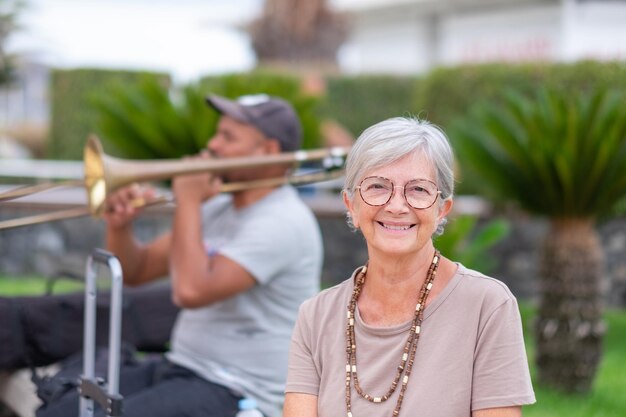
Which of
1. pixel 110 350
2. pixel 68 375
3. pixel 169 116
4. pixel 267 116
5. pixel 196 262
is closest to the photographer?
pixel 110 350

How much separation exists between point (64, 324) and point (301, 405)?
1637mm

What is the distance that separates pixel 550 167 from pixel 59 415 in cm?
352

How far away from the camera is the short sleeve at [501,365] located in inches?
89.7

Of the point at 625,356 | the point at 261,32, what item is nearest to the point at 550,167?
the point at 625,356

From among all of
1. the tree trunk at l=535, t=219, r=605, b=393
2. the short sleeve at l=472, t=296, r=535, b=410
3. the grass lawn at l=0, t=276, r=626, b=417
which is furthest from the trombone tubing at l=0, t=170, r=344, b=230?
the tree trunk at l=535, t=219, r=605, b=393

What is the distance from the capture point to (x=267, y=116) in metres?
3.75

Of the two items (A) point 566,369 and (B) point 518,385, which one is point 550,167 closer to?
(A) point 566,369

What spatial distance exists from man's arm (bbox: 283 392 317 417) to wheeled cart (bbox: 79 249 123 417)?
59 cm

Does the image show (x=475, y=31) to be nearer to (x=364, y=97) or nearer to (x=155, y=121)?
(x=364, y=97)

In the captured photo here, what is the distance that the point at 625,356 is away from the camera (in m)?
7.42

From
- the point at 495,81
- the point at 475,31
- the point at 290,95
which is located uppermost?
the point at 475,31

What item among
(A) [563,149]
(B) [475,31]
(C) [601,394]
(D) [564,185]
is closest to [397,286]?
(A) [563,149]

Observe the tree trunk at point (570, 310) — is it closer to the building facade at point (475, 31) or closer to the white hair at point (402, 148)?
the white hair at point (402, 148)

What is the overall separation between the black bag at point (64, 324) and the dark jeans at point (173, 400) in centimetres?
42
